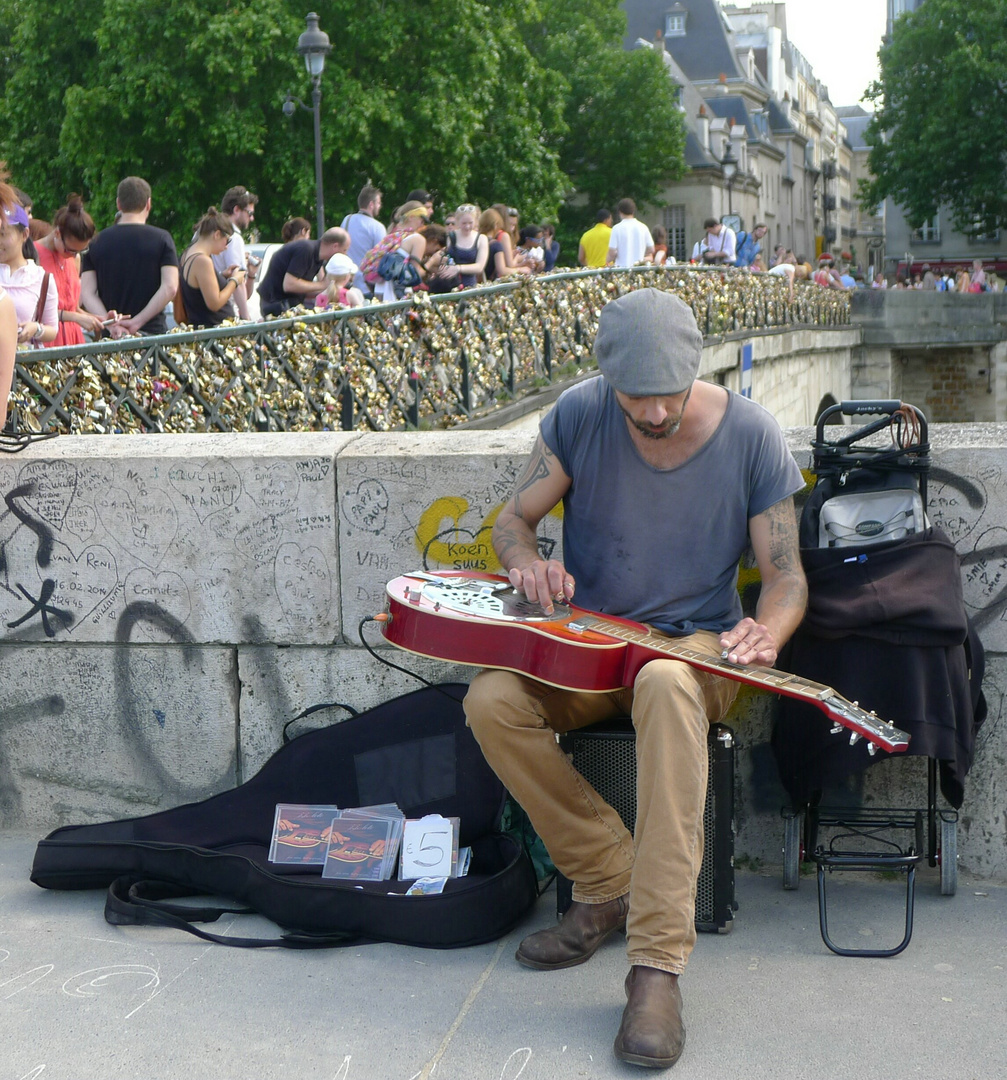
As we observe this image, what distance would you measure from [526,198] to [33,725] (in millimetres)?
31338

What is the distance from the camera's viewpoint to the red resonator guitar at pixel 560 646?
116 inches

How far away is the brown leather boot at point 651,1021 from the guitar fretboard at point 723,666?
0.64 metres

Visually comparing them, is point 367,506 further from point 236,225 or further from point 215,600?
point 236,225

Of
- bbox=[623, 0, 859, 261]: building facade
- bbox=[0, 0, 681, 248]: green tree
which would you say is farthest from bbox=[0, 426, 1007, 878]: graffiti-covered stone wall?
bbox=[623, 0, 859, 261]: building facade

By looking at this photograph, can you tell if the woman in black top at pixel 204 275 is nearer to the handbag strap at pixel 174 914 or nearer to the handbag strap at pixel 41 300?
the handbag strap at pixel 41 300

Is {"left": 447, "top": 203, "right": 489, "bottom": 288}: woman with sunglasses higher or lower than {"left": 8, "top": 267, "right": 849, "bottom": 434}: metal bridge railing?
higher

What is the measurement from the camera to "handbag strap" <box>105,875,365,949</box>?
3363 mm

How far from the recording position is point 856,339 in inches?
1634

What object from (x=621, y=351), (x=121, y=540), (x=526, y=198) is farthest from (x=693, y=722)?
(x=526, y=198)

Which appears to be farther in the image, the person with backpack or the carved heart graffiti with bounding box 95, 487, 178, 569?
the person with backpack

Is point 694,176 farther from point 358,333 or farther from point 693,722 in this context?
point 693,722

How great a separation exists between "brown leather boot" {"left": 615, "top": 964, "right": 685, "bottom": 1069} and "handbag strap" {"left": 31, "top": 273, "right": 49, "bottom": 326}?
4683 millimetres

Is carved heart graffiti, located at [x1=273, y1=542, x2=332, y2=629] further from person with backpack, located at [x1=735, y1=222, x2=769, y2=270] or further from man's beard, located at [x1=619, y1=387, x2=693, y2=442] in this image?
person with backpack, located at [x1=735, y1=222, x2=769, y2=270]

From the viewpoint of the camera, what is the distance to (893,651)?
3275 mm
